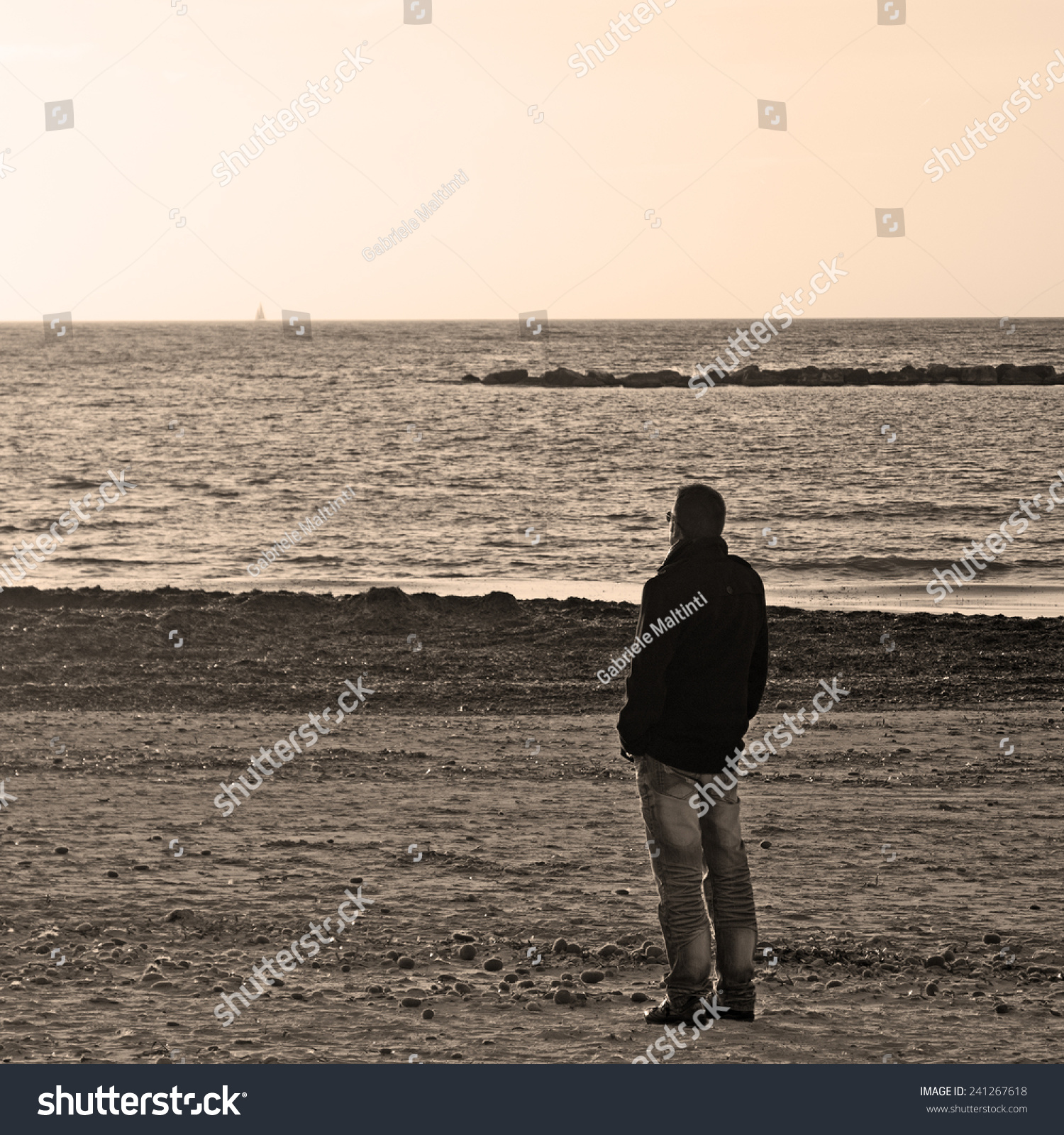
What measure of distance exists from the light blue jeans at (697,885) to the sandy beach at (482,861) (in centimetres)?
24

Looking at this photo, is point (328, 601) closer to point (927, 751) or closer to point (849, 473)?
point (927, 751)

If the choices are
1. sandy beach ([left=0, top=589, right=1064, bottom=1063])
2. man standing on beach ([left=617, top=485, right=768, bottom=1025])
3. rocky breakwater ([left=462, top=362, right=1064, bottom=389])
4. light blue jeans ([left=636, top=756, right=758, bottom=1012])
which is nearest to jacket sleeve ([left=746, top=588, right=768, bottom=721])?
man standing on beach ([left=617, top=485, right=768, bottom=1025])

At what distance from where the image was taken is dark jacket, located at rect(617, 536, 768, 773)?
485 cm

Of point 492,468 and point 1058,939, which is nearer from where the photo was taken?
point 1058,939

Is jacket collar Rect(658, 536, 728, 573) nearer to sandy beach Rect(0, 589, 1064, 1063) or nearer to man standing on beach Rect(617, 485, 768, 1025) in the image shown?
man standing on beach Rect(617, 485, 768, 1025)

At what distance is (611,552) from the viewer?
28562 mm

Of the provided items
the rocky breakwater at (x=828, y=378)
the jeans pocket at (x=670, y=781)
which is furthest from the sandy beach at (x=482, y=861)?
the rocky breakwater at (x=828, y=378)

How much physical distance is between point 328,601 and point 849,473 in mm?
30501

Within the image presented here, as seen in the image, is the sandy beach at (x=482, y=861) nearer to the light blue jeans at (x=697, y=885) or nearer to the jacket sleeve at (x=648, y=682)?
the light blue jeans at (x=697, y=885)

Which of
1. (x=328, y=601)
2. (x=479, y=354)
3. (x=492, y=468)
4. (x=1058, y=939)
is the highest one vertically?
Answer: (x=479, y=354)

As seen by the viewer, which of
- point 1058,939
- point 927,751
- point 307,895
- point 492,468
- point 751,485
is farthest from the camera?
point 492,468

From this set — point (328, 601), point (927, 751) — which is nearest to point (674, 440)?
point (328, 601)

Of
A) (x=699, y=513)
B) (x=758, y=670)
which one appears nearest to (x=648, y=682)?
(x=758, y=670)

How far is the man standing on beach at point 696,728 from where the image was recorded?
16.0 feet
